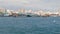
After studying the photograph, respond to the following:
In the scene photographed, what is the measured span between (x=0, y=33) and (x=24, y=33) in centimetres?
535

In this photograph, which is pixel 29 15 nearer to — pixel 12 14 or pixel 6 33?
pixel 12 14

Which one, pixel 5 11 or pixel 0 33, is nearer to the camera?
pixel 0 33

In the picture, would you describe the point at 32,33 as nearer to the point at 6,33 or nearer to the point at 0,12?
the point at 6,33

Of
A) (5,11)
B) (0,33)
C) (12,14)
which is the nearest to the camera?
(0,33)

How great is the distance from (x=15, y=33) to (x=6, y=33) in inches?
93.5

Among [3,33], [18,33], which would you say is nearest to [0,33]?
[3,33]

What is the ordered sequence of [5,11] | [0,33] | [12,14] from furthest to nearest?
[5,11] < [12,14] < [0,33]

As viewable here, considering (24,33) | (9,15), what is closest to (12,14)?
(9,15)

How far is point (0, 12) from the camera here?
192m

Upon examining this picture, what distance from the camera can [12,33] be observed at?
47344mm

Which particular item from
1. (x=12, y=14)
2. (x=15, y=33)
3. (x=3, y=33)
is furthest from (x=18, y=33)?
(x=12, y=14)

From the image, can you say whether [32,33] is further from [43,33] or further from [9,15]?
[9,15]

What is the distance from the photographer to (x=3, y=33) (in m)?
45.8

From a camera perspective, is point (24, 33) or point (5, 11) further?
point (5, 11)
